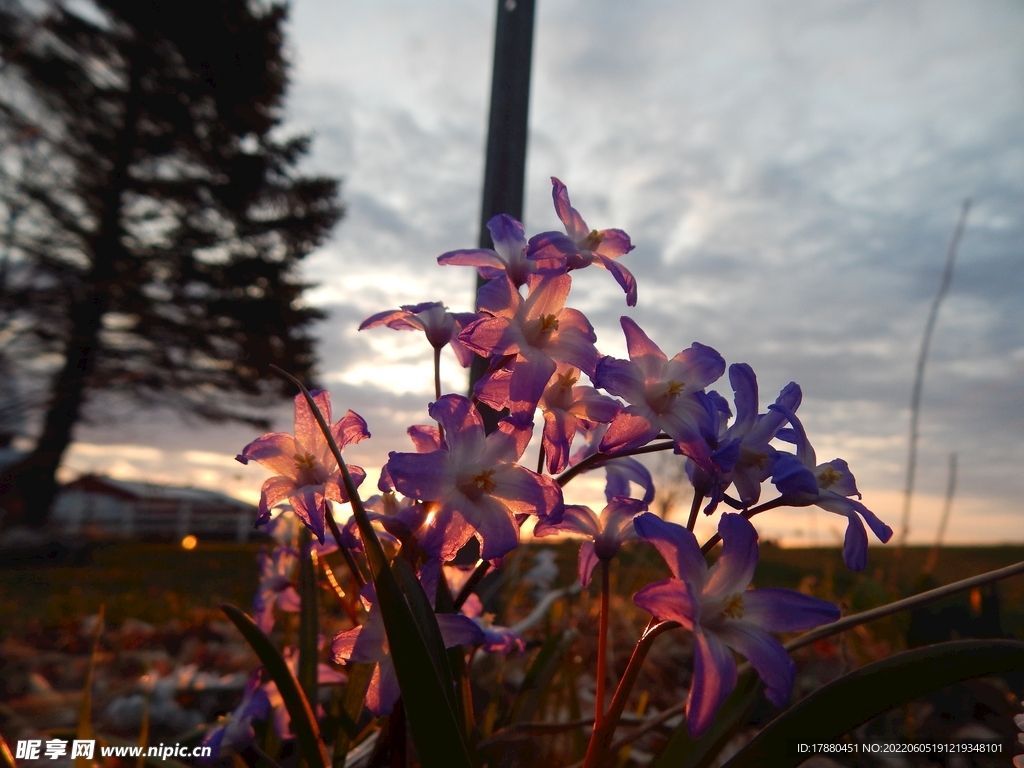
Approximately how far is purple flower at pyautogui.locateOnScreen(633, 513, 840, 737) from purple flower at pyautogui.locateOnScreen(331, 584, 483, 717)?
30 centimetres

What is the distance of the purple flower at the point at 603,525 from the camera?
0.89 m

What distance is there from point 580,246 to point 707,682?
0.65 metres

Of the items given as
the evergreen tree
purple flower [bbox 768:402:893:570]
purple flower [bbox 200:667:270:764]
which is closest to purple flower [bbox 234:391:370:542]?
purple flower [bbox 200:667:270:764]

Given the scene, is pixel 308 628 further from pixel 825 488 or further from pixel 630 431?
pixel 825 488

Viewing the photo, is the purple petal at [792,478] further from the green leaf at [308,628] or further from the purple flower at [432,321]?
the green leaf at [308,628]

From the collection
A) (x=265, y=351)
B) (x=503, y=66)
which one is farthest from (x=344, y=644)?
(x=265, y=351)

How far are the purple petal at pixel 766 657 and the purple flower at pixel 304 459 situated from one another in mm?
531

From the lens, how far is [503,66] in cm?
212

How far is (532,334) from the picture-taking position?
0.87 metres

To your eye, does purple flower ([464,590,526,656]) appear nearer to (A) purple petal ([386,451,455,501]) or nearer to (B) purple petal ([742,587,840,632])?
(A) purple petal ([386,451,455,501])

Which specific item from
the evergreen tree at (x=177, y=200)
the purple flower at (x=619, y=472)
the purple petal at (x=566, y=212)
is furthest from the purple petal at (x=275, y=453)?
the evergreen tree at (x=177, y=200)

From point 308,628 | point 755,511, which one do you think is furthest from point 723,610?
point 308,628

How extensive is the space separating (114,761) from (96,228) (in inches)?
503

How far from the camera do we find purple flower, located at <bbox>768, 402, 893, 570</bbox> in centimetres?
76
